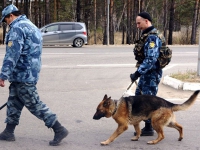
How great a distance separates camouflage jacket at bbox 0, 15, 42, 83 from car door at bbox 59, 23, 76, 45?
16.9 metres

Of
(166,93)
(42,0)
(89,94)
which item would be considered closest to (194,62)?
(166,93)

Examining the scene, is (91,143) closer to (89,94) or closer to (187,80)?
(89,94)

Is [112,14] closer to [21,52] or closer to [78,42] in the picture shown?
[78,42]

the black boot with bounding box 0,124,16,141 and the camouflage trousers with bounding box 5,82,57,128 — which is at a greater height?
the camouflage trousers with bounding box 5,82,57,128

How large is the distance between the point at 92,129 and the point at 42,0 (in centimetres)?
4323

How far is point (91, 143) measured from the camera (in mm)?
4762

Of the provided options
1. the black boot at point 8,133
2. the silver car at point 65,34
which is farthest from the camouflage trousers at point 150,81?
the silver car at point 65,34

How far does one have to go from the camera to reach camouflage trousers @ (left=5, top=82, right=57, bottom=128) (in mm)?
4418

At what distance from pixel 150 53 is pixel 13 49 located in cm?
174

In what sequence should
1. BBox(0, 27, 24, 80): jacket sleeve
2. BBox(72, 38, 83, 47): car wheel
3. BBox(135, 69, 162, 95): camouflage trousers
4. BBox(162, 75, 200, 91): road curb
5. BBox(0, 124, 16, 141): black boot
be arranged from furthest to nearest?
1. BBox(72, 38, 83, 47): car wheel
2. BBox(162, 75, 200, 91): road curb
3. BBox(135, 69, 162, 95): camouflage trousers
4. BBox(0, 124, 16, 141): black boot
5. BBox(0, 27, 24, 80): jacket sleeve

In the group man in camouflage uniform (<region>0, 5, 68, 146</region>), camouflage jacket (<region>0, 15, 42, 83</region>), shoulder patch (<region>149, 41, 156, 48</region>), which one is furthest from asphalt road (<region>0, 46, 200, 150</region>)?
shoulder patch (<region>149, 41, 156, 48</region>)

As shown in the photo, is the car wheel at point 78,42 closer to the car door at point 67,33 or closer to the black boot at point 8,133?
the car door at point 67,33

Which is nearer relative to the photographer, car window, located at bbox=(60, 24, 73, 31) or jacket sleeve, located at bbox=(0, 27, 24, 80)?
jacket sleeve, located at bbox=(0, 27, 24, 80)

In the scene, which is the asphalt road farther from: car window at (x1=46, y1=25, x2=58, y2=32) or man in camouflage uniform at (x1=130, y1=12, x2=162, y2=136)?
car window at (x1=46, y1=25, x2=58, y2=32)
